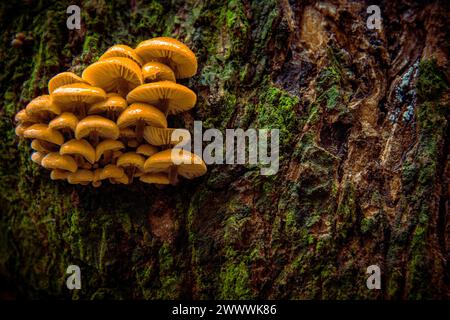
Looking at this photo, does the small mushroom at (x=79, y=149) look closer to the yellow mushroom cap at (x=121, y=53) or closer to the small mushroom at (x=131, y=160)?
the small mushroom at (x=131, y=160)

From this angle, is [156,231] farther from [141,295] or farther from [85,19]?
[85,19]

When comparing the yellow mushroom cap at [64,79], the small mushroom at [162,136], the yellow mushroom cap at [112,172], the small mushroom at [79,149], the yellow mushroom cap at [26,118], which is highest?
the yellow mushroom cap at [64,79]

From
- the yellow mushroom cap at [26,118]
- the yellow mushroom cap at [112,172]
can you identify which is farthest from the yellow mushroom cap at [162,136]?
the yellow mushroom cap at [26,118]

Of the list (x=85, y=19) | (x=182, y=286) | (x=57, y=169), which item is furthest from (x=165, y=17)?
(x=182, y=286)

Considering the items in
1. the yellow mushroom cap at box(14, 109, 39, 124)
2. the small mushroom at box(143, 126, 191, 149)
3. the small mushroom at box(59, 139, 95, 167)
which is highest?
the yellow mushroom cap at box(14, 109, 39, 124)

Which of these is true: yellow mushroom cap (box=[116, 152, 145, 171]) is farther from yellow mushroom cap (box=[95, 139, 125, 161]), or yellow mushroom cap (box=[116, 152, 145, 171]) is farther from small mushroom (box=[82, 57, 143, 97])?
small mushroom (box=[82, 57, 143, 97])

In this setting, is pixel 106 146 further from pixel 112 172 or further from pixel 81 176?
pixel 81 176

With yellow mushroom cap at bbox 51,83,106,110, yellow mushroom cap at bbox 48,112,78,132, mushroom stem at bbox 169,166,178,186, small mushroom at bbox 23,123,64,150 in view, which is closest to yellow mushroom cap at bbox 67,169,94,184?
small mushroom at bbox 23,123,64,150
